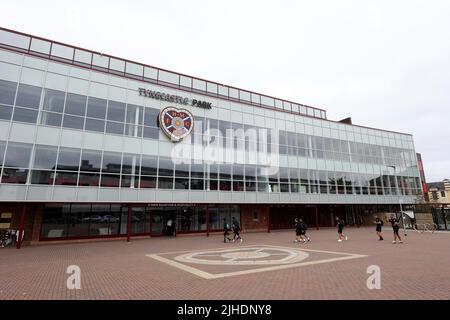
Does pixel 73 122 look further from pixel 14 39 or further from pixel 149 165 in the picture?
pixel 14 39

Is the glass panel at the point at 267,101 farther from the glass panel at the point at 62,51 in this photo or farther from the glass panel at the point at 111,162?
the glass panel at the point at 62,51

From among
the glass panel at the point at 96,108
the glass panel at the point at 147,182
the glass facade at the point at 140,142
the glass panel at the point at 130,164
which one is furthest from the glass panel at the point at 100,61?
the glass panel at the point at 147,182

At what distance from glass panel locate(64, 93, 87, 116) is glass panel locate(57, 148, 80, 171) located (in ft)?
10.8

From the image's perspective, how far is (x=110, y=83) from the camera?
79.4ft

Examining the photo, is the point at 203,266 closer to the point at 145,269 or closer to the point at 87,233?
the point at 145,269

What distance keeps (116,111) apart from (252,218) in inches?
756

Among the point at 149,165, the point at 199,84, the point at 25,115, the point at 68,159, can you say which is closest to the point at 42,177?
the point at 68,159

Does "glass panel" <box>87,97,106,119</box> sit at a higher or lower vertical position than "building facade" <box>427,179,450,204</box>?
higher

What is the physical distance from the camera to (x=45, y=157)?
2048 cm

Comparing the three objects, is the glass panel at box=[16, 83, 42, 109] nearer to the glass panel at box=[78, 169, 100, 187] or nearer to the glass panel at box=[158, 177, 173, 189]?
the glass panel at box=[78, 169, 100, 187]

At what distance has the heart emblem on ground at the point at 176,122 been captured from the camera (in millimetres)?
25750

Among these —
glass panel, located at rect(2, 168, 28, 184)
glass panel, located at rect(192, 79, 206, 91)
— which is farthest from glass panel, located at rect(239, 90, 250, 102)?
glass panel, located at rect(2, 168, 28, 184)

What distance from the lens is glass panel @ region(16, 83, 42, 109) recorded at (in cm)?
2025

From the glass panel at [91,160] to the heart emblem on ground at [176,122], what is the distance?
21.0 ft
